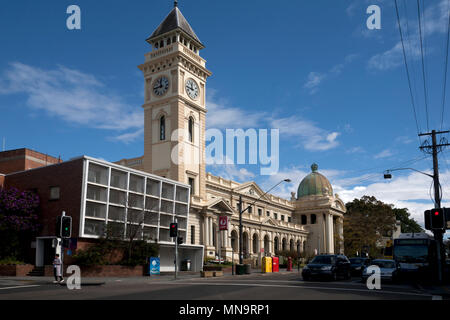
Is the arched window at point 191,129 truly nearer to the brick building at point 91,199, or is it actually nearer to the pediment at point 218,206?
the pediment at point 218,206

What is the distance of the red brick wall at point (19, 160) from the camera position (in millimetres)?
57656

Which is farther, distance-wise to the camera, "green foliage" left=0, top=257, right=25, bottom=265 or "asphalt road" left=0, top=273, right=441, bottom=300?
"green foliage" left=0, top=257, right=25, bottom=265

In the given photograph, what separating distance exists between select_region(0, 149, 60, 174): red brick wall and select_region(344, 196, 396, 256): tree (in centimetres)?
5151

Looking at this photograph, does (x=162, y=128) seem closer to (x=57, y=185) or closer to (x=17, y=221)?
(x=57, y=185)

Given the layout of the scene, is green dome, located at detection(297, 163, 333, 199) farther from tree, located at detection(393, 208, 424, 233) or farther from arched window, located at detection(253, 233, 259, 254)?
tree, located at detection(393, 208, 424, 233)

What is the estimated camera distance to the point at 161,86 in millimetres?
56531

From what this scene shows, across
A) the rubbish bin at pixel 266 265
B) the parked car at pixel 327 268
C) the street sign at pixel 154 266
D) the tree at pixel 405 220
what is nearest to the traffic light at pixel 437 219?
the parked car at pixel 327 268

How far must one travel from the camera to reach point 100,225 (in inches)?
1415

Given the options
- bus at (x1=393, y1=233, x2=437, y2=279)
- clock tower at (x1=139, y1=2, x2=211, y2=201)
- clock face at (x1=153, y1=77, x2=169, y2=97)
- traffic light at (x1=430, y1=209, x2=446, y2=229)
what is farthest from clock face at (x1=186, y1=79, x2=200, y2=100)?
traffic light at (x1=430, y1=209, x2=446, y2=229)

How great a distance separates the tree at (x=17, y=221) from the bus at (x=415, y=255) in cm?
2609

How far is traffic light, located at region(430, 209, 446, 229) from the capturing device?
2339 cm

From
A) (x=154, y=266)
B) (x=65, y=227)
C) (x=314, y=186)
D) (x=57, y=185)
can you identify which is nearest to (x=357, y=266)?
(x=154, y=266)
